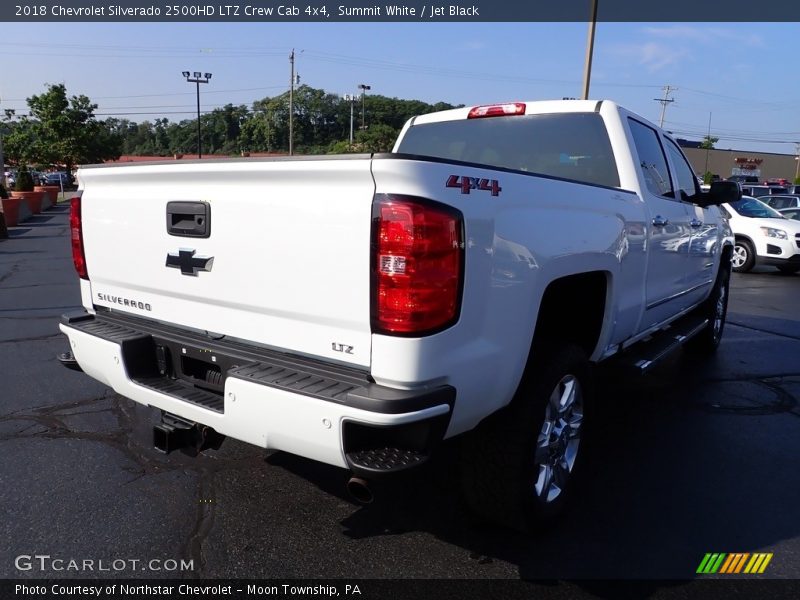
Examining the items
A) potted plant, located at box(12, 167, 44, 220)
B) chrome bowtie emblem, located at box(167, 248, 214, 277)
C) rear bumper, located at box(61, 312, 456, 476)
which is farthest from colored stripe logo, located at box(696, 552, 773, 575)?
potted plant, located at box(12, 167, 44, 220)

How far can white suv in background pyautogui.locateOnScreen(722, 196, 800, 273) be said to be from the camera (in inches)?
510

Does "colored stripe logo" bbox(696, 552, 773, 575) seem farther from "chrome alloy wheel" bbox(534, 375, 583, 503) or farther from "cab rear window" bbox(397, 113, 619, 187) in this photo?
"cab rear window" bbox(397, 113, 619, 187)

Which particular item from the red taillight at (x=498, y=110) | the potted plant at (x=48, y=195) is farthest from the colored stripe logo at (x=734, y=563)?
the potted plant at (x=48, y=195)

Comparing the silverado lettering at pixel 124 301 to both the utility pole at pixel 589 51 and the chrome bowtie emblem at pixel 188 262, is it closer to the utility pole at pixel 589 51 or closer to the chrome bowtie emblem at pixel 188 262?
the chrome bowtie emblem at pixel 188 262

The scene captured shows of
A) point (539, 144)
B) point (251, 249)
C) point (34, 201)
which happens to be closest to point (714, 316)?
point (539, 144)

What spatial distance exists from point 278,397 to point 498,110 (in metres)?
2.83

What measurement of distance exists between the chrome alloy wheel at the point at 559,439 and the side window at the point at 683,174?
2.35 metres

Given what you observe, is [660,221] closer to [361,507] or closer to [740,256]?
[361,507]

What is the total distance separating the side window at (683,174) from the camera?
15.6 feet

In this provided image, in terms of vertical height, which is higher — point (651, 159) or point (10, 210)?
point (651, 159)

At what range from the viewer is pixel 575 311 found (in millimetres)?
3326

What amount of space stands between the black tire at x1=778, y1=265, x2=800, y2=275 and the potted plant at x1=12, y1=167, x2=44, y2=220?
23050 millimetres

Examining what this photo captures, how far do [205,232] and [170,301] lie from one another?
44 centimetres
